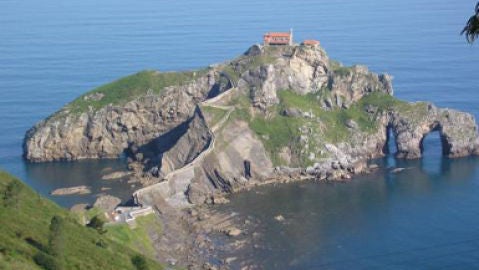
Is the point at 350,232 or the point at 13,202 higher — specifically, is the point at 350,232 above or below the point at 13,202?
below

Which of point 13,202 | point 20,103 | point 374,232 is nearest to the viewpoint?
point 13,202

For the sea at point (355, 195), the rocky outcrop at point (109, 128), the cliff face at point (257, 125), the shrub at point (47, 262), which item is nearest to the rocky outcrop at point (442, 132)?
the cliff face at point (257, 125)

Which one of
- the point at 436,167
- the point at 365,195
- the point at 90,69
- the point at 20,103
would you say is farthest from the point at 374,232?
the point at 90,69

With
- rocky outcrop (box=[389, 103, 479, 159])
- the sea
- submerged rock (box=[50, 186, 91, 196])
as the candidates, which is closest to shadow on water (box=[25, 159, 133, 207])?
the sea

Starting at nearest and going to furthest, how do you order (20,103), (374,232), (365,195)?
(374,232) < (365,195) < (20,103)

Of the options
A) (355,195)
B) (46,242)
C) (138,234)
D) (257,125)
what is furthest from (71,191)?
(46,242)

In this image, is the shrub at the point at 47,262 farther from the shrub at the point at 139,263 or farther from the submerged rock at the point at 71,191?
the submerged rock at the point at 71,191

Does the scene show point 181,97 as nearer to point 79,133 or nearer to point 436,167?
point 79,133
